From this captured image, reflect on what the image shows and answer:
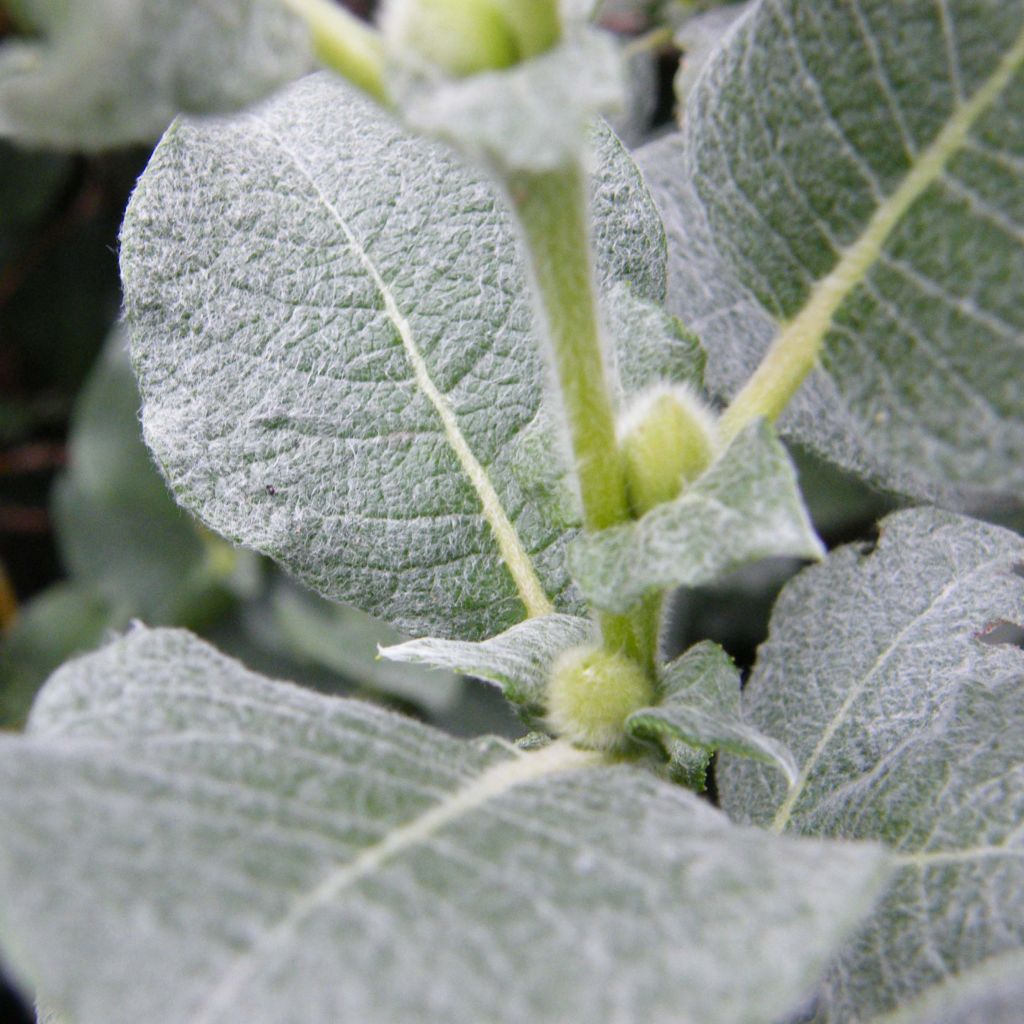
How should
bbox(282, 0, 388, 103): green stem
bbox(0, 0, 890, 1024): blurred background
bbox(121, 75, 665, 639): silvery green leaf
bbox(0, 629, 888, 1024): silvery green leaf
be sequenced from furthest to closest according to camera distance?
1. bbox(0, 0, 890, 1024): blurred background
2. bbox(121, 75, 665, 639): silvery green leaf
3. bbox(282, 0, 388, 103): green stem
4. bbox(0, 629, 888, 1024): silvery green leaf

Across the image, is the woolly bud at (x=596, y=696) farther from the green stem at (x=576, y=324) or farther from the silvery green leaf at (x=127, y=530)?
the silvery green leaf at (x=127, y=530)

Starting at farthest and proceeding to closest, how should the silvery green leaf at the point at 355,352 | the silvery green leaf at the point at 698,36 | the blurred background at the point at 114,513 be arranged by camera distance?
the blurred background at the point at 114,513 → the silvery green leaf at the point at 698,36 → the silvery green leaf at the point at 355,352

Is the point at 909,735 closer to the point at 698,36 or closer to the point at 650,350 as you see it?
the point at 650,350

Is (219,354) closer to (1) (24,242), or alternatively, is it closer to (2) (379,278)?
(2) (379,278)

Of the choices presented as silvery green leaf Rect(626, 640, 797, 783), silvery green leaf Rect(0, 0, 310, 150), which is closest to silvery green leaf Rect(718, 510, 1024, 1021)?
silvery green leaf Rect(626, 640, 797, 783)

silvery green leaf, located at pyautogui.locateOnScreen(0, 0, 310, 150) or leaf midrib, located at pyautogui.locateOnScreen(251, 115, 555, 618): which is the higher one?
silvery green leaf, located at pyautogui.locateOnScreen(0, 0, 310, 150)

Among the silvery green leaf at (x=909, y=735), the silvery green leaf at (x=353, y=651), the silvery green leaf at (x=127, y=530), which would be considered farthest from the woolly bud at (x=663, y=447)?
the silvery green leaf at (x=127, y=530)

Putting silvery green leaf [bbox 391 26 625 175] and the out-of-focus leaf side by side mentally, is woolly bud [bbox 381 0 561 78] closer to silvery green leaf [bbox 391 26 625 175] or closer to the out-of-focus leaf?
silvery green leaf [bbox 391 26 625 175]
